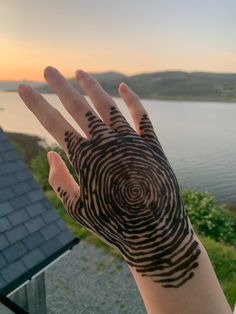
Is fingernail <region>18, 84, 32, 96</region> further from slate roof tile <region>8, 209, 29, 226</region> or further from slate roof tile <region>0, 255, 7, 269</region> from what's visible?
slate roof tile <region>8, 209, 29, 226</region>

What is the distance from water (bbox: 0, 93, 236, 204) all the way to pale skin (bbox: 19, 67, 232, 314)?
1.09 m

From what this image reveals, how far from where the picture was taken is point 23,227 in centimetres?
120

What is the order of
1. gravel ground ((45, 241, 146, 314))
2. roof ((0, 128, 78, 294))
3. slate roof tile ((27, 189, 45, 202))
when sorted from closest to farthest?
1. roof ((0, 128, 78, 294))
2. slate roof tile ((27, 189, 45, 202))
3. gravel ground ((45, 241, 146, 314))

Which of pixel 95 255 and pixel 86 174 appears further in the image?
pixel 95 255

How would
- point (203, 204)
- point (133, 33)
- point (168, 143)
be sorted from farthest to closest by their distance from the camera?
point (203, 204) < point (133, 33) < point (168, 143)

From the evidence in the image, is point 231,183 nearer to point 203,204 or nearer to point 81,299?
point 203,204

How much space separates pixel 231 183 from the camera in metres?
1.53

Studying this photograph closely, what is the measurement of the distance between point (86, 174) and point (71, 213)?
4 centimetres

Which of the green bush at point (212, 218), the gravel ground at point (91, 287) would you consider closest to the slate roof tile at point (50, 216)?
the gravel ground at point (91, 287)

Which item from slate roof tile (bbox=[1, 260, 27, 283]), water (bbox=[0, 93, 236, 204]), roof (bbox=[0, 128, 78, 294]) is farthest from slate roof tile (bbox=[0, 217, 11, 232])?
water (bbox=[0, 93, 236, 204])

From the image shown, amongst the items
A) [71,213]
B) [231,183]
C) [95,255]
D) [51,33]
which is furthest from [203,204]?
[71,213]

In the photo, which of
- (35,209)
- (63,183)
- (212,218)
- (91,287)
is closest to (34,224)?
(35,209)

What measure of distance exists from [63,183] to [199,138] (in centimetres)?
177

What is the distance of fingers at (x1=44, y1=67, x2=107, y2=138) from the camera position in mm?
277
